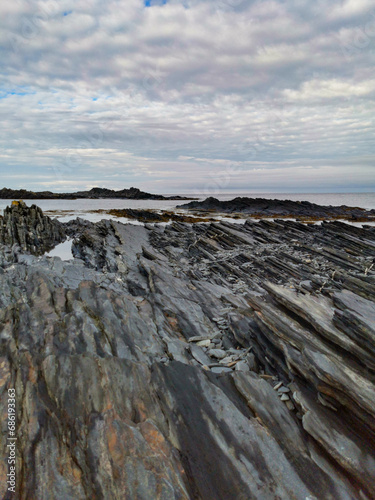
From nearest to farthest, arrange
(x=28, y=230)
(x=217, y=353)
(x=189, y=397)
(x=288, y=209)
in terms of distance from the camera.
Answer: (x=189, y=397) → (x=217, y=353) → (x=28, y=230) → (x=288, y=209)

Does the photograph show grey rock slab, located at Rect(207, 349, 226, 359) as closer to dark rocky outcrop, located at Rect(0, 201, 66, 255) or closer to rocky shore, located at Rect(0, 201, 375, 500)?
rocky shore, located at Rect(0, 201, 375, 500)

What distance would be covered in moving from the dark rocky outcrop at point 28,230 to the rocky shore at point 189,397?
1031 inches

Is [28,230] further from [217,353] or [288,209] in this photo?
[288,209]

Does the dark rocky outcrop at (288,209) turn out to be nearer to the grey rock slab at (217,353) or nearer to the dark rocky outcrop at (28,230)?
the dark rocky outcrop at (28,230)

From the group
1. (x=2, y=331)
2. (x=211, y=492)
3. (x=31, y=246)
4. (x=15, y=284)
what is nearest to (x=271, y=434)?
(x=211, y=492)

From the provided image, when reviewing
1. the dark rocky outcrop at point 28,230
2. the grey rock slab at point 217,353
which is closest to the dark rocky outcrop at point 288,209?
the dark rocky outcrop at point 28,230

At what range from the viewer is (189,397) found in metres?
6.95

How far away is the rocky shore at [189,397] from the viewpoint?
209 inches

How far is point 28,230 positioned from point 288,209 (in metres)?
69.3

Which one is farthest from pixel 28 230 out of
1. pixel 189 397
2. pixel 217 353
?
pixel 189 397

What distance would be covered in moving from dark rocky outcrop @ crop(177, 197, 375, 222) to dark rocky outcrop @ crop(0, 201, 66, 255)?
51.2 metres

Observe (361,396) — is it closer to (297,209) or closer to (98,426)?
(98,426)

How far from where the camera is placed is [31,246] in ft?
119

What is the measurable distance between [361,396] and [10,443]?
749 centimetres
